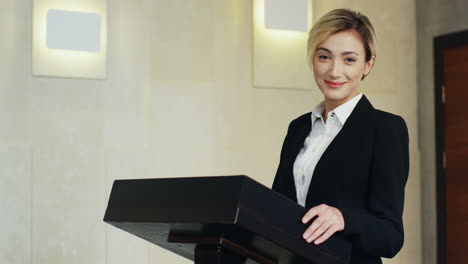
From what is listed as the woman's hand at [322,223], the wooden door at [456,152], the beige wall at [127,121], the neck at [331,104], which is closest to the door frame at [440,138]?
the wooden door at [456,152]

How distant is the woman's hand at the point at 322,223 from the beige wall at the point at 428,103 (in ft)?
16.1

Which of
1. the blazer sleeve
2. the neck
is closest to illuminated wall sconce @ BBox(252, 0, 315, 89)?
the neck

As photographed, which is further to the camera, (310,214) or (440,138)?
(440,138)

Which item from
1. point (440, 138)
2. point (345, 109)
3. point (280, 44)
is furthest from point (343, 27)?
point (440, 138)

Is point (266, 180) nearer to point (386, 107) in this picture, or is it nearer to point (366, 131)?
point (386, 107)

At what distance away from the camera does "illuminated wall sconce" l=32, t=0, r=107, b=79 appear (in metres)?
4.72

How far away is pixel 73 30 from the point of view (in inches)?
191

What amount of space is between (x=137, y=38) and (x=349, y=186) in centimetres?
365

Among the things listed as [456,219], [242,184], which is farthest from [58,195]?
[242,184]

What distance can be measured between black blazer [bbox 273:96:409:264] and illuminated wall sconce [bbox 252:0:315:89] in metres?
3.74

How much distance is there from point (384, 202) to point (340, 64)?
0.34 meters

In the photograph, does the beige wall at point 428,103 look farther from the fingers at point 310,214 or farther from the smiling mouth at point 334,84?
the fingers at point 310,214

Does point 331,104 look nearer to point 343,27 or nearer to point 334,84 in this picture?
point 334,84

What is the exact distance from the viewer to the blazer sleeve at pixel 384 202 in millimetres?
1430
